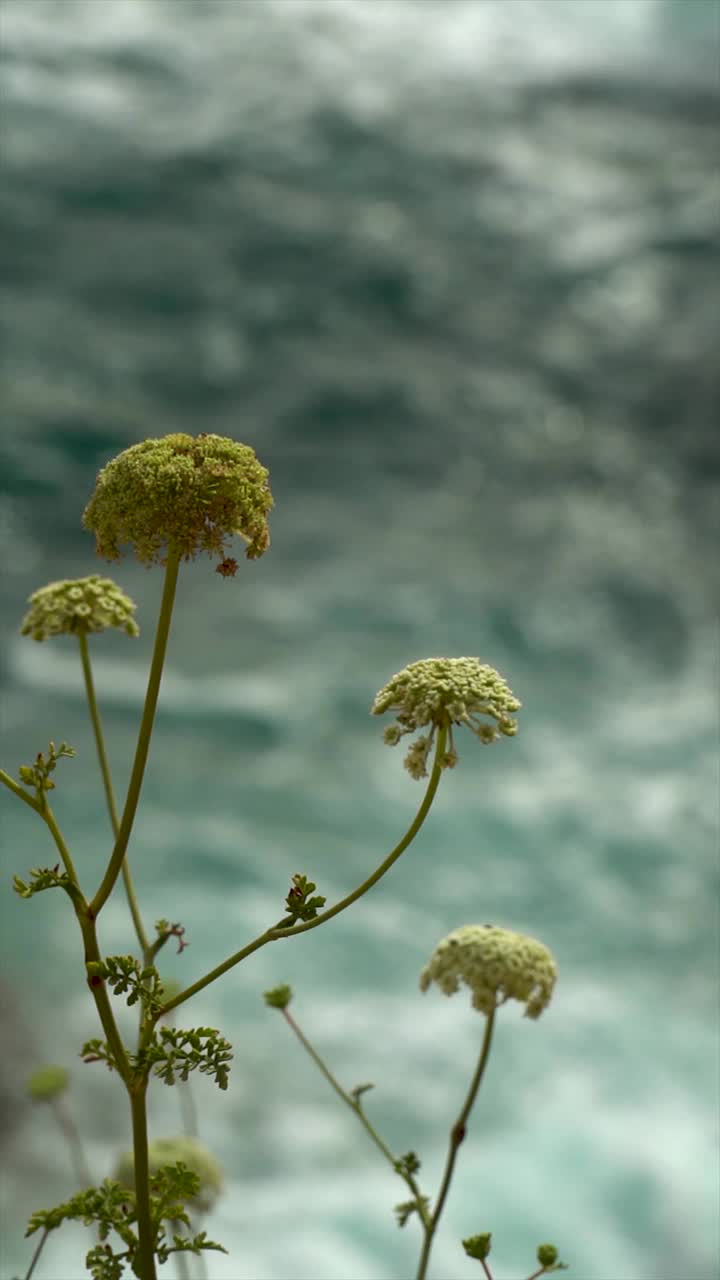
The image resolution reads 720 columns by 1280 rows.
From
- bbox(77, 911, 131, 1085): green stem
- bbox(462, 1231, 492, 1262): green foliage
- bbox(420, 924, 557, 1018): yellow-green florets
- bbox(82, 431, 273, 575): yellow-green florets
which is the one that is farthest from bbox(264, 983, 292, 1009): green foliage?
bbox(82, 431, 273, 575): yellow-green florets

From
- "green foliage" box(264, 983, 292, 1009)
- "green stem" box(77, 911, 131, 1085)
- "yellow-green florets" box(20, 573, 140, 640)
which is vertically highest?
"yellow-green florets" box(20, 573, 140, 640)

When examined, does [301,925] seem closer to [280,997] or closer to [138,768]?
[138,768]

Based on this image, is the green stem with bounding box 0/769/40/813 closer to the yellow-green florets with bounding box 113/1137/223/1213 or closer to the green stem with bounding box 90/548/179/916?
the green stem with bounding box 90/548/179/916

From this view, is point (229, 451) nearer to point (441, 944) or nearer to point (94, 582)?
point (94, 582)

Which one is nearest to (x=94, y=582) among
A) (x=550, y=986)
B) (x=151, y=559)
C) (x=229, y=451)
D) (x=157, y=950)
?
(x=151, y=559)

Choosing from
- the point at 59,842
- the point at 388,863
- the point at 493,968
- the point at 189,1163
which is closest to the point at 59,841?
the point at 59,842

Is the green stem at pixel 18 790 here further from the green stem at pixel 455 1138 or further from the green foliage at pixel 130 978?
the green stem at pixel 455 1138

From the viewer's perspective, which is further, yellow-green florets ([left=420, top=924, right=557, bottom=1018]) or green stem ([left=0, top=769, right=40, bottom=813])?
yellow-green florets ([left=420, top=924, right=557, bottom=1018])
